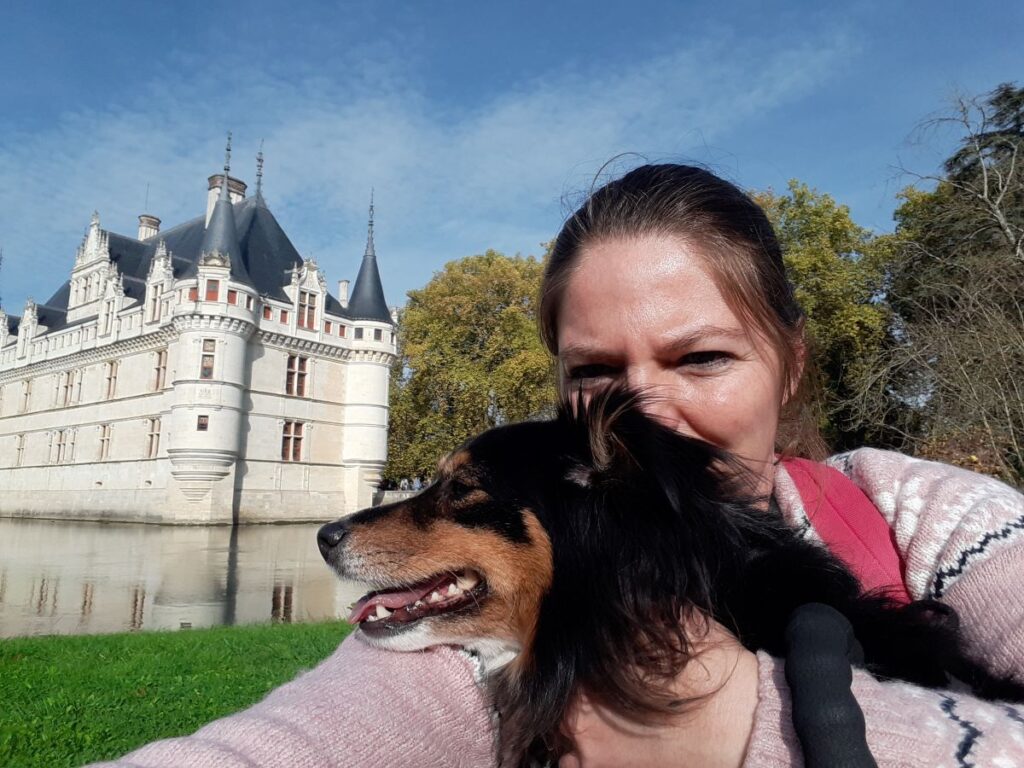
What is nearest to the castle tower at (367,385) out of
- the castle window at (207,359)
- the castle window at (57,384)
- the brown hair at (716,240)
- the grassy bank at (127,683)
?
the castle window at (207,359)

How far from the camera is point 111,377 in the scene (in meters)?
37.5

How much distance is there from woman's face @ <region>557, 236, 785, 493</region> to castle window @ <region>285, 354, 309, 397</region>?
34794 millimetres

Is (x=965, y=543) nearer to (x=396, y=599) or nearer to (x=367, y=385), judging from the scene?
(x=396, y=599)

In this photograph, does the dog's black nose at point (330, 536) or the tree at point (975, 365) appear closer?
the dog's black nose at point (330, 536)

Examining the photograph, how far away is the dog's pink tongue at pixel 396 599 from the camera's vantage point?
1938 mm

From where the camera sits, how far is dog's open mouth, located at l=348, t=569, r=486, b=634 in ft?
6.14

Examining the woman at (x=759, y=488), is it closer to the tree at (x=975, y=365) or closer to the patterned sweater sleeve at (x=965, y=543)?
the patterned sweater sleeve at (x=965, y=543)

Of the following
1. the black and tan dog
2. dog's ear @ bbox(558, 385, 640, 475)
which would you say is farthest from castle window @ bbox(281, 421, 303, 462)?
dog's ear @ bbox(558, 385, 640, 475)

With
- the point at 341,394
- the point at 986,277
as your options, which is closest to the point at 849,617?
the point at 986,277

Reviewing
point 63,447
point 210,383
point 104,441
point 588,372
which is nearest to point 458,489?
point 588,372

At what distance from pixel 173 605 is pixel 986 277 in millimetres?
13141

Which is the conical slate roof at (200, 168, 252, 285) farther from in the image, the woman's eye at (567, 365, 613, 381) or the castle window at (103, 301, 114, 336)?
the woman's eye at (567, 365, 613, 381)

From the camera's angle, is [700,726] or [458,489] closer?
[700,726]

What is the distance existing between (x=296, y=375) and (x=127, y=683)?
31.3m
